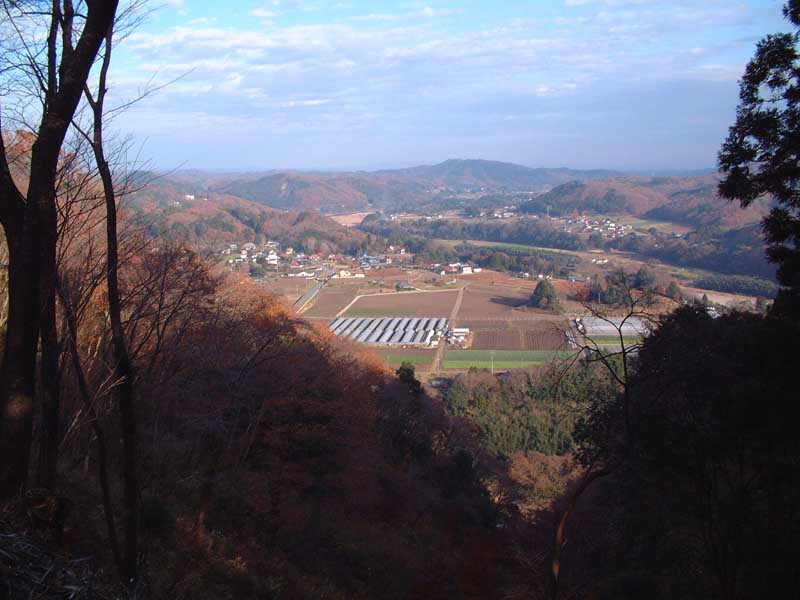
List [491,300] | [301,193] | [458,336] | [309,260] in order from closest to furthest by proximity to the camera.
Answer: [458,336]
[491,300]
[309,260]
[301,193]

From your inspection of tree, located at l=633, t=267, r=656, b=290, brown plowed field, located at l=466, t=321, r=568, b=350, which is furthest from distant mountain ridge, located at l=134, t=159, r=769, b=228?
brown plowed field, located at l=466, t=321, r=568, b=350

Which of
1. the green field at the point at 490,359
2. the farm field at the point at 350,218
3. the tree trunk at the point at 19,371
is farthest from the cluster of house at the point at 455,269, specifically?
the tree trunk at the point at 19,371

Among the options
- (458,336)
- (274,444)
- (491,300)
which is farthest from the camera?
(491,300)

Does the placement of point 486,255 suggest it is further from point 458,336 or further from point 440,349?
point 440,349

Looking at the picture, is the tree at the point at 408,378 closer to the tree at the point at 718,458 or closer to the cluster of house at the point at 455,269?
the tree at the point at 718,458

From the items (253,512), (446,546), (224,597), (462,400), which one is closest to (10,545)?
(224,597)

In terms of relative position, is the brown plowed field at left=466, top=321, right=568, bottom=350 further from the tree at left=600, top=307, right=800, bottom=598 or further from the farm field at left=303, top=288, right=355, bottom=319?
the tree at left=600, top=307, right=800, bottom=598

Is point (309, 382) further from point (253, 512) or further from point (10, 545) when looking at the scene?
point (10, 545)

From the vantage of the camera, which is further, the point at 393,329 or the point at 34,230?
the point at 393,329

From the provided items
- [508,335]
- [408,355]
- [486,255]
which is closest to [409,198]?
[486,255]
